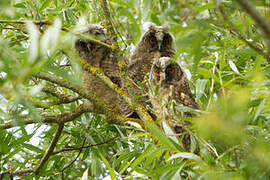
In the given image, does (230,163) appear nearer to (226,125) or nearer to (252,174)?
(252,174)

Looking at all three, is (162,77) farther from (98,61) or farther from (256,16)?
(256,16)

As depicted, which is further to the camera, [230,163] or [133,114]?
[133,114]

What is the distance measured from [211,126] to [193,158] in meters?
0.38

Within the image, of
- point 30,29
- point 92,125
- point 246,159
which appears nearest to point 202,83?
point 246,159

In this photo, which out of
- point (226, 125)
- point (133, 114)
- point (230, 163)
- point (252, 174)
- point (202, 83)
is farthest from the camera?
point (133, 114)

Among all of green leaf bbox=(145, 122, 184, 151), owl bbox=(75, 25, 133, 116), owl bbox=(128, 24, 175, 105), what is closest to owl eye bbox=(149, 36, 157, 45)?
owl bbox=(128, 24, 175, 105)

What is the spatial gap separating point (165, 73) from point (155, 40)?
4.68 ft

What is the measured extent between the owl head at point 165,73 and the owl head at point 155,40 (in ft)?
4.18

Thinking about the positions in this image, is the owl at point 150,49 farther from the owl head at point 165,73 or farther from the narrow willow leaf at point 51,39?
the narrow willow leaf at point 51,39

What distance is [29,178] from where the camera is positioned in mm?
1815

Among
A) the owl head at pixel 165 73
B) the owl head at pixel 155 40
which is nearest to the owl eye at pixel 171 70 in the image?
the owl head at pixel 165 73

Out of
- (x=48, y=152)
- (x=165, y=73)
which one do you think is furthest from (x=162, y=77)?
(x=48, y=152)

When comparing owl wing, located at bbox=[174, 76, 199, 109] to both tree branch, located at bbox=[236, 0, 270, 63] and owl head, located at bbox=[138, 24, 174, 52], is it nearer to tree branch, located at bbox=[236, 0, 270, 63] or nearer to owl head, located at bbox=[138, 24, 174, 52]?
owl head, located at bbox=[138, 24, 174, 52]

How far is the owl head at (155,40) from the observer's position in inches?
133
